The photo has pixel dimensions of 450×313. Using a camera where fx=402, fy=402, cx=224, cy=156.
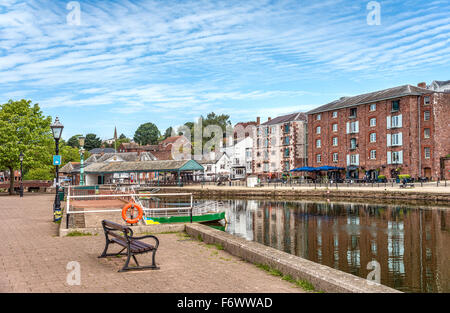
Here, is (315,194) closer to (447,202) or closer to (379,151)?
(447,202)

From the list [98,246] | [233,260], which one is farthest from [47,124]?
[233,260]

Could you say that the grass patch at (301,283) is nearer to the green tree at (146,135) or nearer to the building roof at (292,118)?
the building roof at (292,118)

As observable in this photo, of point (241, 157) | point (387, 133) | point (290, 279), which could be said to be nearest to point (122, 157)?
point (241, 157)

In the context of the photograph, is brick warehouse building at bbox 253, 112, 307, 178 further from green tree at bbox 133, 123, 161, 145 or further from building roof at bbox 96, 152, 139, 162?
green tree at bbox 133, 123, 161, 145

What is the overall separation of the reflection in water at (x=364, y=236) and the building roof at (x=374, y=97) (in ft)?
87.5

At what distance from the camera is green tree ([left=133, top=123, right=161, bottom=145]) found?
524 feet

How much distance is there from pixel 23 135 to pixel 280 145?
4855 centimetres

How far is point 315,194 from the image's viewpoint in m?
44.7

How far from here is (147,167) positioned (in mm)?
64688

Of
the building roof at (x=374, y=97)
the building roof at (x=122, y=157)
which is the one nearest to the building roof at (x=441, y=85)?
the building roof at (x=374, y=97)

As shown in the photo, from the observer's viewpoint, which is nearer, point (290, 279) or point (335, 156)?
point (290, 279)

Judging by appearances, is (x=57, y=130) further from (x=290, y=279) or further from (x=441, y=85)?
(x=441, y=85)

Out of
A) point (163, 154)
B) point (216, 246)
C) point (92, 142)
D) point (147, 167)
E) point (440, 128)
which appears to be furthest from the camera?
point (92, 142)
